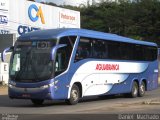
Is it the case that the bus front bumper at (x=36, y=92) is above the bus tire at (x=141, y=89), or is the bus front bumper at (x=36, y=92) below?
above

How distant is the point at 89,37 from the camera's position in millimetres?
24453

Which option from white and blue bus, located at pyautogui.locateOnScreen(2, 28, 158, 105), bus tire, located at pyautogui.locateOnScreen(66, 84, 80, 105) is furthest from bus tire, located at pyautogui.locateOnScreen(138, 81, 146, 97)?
bus tire, located at pyautogui.locateOnScreen(66, 84, 80, 105)

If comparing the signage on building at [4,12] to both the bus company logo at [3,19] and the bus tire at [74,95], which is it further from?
the bus tire at [74,95]

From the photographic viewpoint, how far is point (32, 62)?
2216 cm

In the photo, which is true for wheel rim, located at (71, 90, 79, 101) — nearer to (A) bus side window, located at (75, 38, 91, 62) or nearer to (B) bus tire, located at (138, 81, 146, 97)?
(A) bus side window, located at (75, 38, 91, 62)

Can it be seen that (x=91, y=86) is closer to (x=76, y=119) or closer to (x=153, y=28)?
(x=76, y=119)

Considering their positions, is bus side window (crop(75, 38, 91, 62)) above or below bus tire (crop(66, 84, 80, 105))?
above

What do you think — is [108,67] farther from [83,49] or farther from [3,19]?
[3,19]

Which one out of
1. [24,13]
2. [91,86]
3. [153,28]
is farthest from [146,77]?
[153,28]

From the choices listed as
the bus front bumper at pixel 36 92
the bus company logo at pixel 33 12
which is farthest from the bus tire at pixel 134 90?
the bus company logo at pixel 33 12

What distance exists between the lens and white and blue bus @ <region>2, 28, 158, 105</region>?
22.0 metres

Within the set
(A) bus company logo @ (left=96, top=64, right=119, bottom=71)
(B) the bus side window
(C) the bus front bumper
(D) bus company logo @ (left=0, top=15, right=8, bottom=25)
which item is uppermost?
(D) bus company logo @ (left=0, top=15, right=8, bottom=25)

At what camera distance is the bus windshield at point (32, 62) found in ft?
71.9

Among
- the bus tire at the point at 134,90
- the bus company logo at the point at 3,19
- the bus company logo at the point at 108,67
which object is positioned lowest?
the bus tire at the point at 134,90
